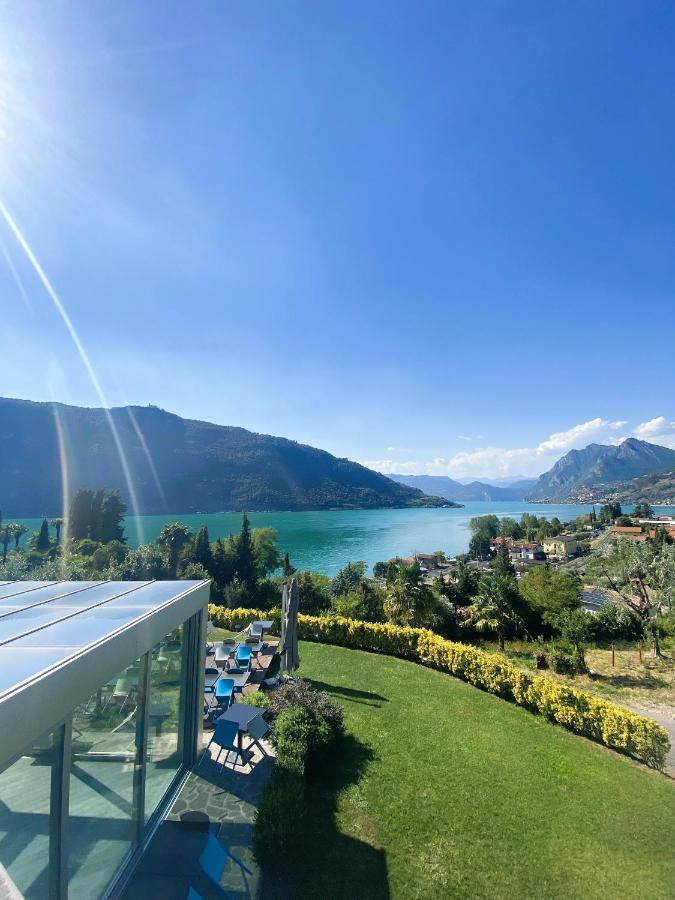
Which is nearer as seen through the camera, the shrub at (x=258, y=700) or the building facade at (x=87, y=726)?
the building facade at (x=87, y=726)

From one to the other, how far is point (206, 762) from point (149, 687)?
351cm

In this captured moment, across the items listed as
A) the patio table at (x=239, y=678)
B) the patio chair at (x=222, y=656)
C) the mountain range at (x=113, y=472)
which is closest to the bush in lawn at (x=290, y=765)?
the patio table at (x=239, y=678)

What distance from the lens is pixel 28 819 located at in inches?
138

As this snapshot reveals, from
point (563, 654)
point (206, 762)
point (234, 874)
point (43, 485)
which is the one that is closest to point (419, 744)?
point (206, 762)

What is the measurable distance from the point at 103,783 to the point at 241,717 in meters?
3.79

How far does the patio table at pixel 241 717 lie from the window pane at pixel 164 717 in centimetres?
96

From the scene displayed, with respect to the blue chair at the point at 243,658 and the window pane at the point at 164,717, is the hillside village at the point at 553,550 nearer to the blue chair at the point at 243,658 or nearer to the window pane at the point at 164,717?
the blue chair at the point at 243,658

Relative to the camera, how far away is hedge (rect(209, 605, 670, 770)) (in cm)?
976

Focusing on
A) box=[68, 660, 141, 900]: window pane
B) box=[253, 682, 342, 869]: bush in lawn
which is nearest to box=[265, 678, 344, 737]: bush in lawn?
box=[253, 682, 342, 869]: bush in lawn

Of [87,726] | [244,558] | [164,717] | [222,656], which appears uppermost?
[87,726]

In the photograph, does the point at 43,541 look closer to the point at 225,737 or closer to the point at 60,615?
the point at 225,737

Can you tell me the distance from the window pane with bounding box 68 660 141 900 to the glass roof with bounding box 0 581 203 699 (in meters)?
0.60

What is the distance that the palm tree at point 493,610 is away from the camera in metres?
21.5

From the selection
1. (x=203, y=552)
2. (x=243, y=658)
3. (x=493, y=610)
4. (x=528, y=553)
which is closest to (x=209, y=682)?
(x=243, y=658)
